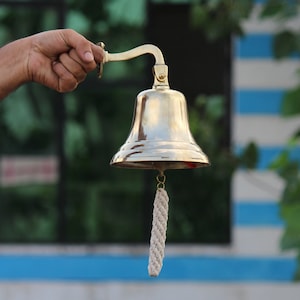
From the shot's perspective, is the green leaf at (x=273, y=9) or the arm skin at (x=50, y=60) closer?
the arm skin at (x=50, y=60)

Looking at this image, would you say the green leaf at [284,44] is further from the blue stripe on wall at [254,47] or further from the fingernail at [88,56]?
the fingernail at [88,56]

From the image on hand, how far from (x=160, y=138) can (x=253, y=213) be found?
4.35m

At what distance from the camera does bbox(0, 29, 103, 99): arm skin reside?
4152 millimetres

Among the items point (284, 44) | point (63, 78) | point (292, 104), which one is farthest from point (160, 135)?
point (284, 44)

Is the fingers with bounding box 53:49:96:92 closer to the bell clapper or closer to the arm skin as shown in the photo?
the arm skin

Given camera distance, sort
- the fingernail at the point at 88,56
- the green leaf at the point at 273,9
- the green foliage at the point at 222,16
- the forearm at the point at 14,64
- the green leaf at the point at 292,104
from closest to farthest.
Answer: the fingernail at the point at 88,56 → the forearm at the point at 14,64 → the green leaf at the point at 292,104 → the green foliage at the point at 222,16 → the green leaf at the point at 273,9

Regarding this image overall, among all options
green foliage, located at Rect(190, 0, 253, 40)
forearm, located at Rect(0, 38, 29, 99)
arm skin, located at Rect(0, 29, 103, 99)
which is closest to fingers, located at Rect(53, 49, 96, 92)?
arm skin, located at Rect(0, 29, 103, 99)

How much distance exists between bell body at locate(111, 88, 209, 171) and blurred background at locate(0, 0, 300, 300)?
13.8 ft

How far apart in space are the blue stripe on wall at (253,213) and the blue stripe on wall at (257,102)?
0.56m

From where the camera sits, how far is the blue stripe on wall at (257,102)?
8.65 meters

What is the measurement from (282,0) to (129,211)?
182cm

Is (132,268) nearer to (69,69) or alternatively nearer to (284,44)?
(284,44)

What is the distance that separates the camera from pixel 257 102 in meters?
8.66

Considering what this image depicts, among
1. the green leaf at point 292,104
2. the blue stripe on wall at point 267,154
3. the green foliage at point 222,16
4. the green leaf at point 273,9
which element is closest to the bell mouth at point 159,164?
the green leaf at point 292,104
